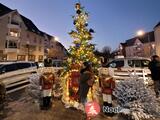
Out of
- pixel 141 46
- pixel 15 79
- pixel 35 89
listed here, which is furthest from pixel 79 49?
pixel 141 46

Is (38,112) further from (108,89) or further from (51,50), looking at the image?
(51,50)

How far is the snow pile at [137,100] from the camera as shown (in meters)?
7.31

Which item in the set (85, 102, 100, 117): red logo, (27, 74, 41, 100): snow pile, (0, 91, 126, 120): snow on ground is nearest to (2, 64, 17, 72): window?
(27, 74, 41, 100): snow pile

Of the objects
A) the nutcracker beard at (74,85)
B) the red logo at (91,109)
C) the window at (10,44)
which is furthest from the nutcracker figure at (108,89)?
the window at (10,44)

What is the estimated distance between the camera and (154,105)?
7.66 m

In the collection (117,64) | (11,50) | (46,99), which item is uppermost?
(11,50)

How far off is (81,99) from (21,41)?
41.3 meters

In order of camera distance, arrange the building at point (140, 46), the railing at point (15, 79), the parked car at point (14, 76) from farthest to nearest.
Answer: the building at point (140, 46)
the parked car at point (14, 76)
the railing at point (15, 79)

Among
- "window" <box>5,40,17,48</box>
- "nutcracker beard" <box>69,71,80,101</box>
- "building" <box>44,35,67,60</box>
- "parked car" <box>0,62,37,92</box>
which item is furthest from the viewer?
"building" <box>44,35,67,60</box>

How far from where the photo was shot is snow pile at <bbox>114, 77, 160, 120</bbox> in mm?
7308

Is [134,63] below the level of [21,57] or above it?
below

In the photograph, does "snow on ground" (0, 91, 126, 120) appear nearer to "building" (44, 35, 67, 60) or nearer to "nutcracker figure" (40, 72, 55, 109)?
"nutcracker figure" (40, 72, 55, 109)

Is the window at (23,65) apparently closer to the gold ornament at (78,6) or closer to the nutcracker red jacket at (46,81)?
the gold ornament at (78,6)

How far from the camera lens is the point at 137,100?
25.1ft
